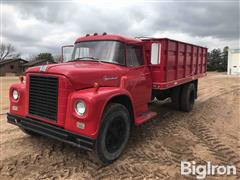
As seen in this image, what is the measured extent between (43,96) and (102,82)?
44.6 inches

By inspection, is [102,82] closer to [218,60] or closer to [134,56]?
[134,56]

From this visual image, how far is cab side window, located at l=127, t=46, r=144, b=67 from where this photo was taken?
5551 millimetres

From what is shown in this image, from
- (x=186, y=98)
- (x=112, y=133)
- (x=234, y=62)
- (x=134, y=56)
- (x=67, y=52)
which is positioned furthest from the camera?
(x=234, y=62)

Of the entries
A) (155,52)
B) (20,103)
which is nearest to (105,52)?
(155,52)

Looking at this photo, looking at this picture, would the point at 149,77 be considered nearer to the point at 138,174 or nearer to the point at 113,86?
the point at 113,86

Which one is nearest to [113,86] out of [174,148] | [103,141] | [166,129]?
[103,141]

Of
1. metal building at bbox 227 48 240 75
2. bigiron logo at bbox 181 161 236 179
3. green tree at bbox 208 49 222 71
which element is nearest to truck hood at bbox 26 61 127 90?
bigiron logo at bbox 181 161 236 179

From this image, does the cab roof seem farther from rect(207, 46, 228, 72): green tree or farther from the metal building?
rect(207, 46, 228, 72): green tree

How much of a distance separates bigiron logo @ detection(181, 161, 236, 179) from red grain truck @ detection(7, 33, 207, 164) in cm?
125

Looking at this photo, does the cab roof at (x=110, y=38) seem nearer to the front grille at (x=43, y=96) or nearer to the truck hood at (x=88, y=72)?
the truck hood at (x=88, y=72)

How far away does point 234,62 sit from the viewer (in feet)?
139

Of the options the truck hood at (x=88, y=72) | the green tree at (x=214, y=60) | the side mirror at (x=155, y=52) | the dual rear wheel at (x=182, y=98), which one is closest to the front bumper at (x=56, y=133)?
the truck hood at (x=88, y=72)

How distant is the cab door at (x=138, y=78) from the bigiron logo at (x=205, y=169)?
1.70 m

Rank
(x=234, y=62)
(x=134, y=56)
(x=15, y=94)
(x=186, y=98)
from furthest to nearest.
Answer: (x=234, y=62) < (x=186, y=98) < (x=134, y=56) < (x=15, y=94)
